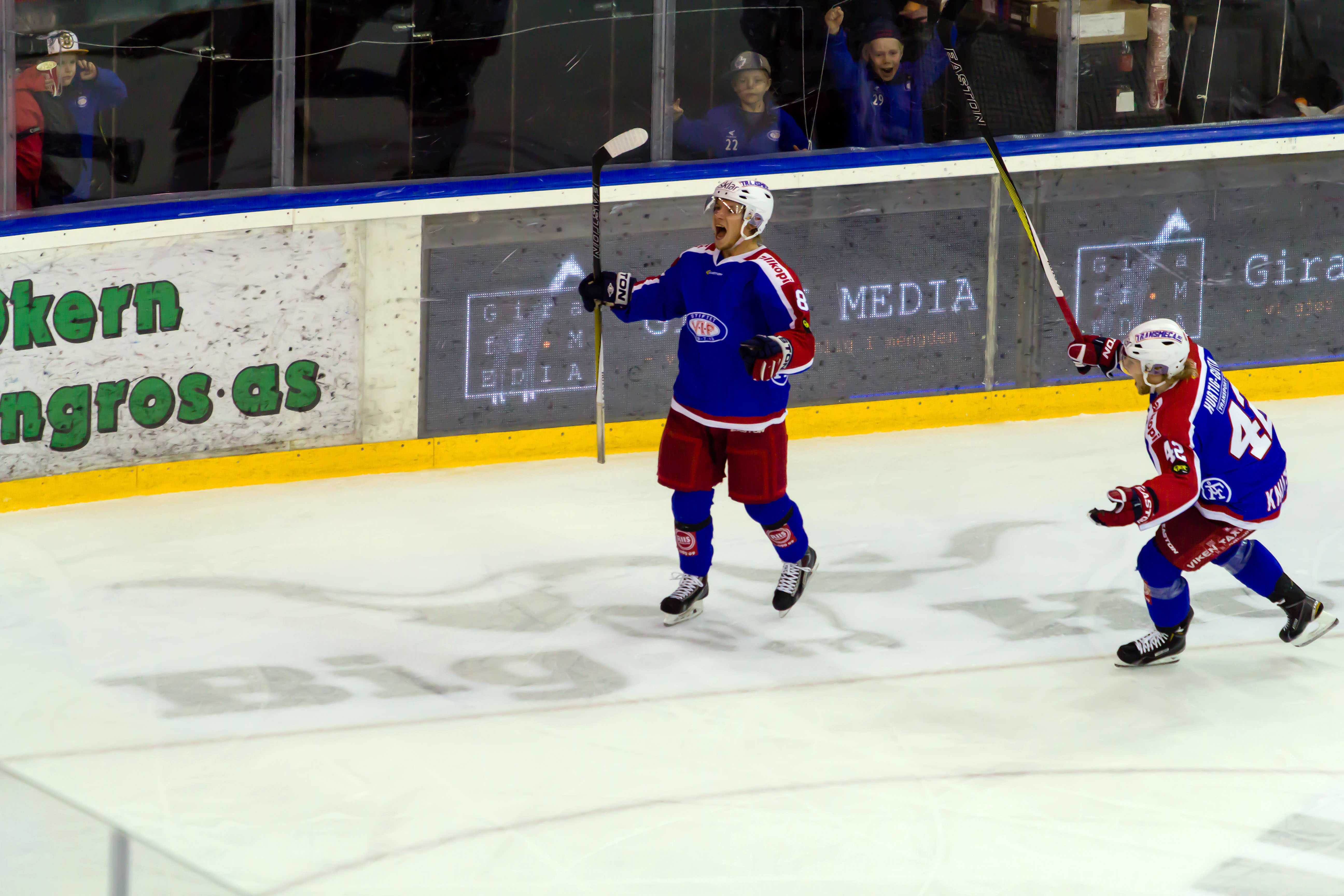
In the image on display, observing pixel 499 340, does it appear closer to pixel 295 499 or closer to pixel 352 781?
pixel 295 499

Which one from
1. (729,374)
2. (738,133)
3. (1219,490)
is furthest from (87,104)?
(1219,490)

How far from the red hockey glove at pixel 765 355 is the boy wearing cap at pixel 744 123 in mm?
2393

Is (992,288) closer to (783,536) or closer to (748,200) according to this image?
(783,536)

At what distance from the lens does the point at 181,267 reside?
5996 mm

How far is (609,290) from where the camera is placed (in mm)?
4934

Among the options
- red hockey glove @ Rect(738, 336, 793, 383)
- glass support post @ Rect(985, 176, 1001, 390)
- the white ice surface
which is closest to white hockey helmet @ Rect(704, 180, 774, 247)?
red hockey glove @ Rect(738, 336, 793, 383)

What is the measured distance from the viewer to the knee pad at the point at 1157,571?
4496mm

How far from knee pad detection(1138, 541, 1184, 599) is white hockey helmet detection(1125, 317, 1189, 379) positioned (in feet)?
1.54

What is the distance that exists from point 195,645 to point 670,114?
2.96 meters

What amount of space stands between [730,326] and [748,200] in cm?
33

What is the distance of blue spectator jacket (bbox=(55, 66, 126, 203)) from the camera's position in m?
5.84

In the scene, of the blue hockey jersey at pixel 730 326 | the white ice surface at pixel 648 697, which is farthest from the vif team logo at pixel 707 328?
the white ice surface at pixel 648 697

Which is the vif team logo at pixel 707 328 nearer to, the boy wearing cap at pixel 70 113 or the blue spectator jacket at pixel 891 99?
the boy wearing cap at pixel 70 113

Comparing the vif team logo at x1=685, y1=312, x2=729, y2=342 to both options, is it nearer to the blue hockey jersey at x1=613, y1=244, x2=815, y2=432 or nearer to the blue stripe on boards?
the blue hockey jersey at x1=613, y1=244, x2=815, y2=432
